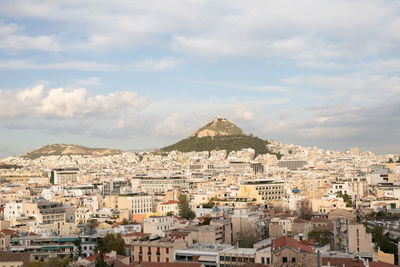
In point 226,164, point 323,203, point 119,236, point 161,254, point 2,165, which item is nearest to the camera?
point 161,254

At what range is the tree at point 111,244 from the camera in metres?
33.5

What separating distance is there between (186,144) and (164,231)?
112431 mm

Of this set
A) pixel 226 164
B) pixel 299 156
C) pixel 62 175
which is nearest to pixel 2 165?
pixel 62 175

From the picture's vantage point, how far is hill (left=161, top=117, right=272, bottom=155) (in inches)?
5699

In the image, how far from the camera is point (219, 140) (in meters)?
149

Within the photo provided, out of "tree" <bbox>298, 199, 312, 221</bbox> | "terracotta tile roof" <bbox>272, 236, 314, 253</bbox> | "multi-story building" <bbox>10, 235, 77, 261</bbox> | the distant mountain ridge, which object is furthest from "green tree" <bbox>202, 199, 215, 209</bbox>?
the distant mountain ridge

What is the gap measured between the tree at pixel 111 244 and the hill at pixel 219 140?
107 metres

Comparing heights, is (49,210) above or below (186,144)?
below

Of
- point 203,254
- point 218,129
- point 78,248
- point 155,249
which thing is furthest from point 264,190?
point 218,129

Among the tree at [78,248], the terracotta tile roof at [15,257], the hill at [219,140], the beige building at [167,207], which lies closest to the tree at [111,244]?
the tree at [78,248]

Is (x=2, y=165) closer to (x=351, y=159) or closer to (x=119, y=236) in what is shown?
(x=351, y=159)

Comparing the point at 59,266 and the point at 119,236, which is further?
the point at 119,236

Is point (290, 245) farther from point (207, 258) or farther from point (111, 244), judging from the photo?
point (111, 244)

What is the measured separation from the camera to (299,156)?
129m
